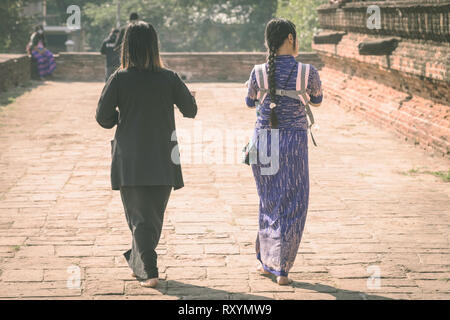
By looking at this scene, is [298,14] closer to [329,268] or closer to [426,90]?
[426,90]

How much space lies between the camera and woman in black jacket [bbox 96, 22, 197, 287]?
14.9 ft

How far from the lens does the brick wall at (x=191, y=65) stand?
68.6 feet

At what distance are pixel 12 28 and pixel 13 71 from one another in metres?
12.8

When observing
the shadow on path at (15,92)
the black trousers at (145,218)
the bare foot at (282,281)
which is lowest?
the shadow on path at (15,92)

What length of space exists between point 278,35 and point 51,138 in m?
6.42

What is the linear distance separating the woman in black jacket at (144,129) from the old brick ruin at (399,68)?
5.02m

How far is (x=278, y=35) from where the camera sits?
4.72 m

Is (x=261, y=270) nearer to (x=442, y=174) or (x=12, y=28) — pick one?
(x=442, y=174)

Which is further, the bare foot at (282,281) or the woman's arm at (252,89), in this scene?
the woman's arm at (252,89)

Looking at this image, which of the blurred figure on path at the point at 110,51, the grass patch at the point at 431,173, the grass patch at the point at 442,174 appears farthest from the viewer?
the blurred figure on path at the point at 110,51

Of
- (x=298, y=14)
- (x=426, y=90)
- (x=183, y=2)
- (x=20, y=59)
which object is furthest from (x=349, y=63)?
(x=183, y=2)

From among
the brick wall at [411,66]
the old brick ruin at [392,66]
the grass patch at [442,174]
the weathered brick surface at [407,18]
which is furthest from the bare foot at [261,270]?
the weathered brick surface at [407,18]

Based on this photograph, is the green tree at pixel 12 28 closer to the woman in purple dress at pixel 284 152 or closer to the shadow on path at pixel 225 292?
the woman in purple dress at pixel 284 152

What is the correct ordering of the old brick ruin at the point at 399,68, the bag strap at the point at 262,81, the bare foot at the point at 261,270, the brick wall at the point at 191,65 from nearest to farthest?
the bag strap at the point at 262,81, the bare foot at the point at 261,270, the old brick ruin at the point at 399,68, the brick wall at the point at 191,65
